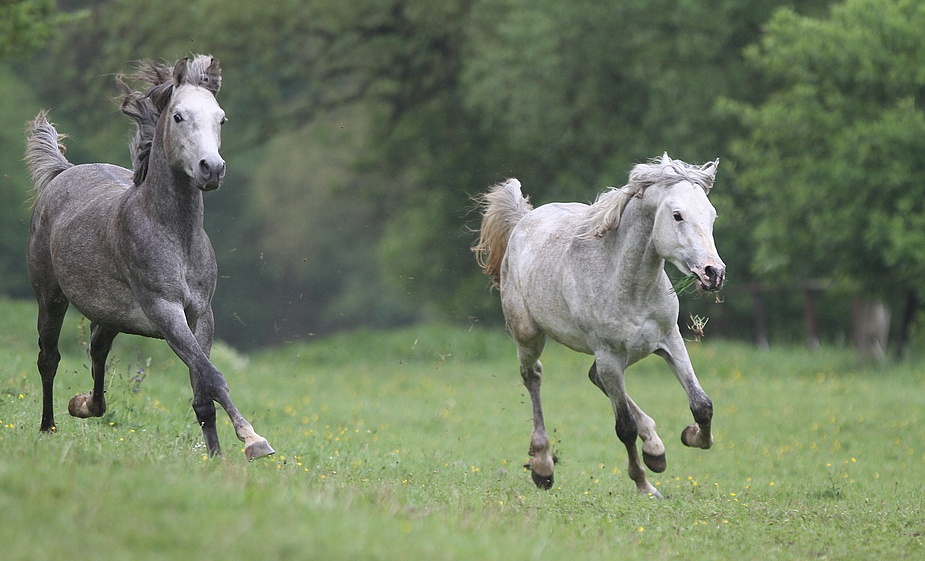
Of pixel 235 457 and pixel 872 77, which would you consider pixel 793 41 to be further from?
pixel 235 457

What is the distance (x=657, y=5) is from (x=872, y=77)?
766 cm

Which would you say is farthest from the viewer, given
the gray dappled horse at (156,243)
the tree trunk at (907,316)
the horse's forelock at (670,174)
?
the tree trunk at (907,316)

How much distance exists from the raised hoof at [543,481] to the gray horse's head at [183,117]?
3.63 metres

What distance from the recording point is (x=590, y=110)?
2938cm

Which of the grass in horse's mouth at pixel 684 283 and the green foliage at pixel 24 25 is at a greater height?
the green foliage at pixel 24 25

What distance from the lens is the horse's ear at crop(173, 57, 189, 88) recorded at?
7391mm

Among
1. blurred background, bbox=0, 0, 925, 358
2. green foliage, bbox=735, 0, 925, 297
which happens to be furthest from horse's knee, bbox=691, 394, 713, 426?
blurred background, bbox=0, 0, 925, 358

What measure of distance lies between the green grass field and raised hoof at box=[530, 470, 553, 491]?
121 mm

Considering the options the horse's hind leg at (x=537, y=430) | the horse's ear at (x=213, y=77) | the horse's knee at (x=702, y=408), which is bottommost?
the horse's hind leg at (x=537, y=430)

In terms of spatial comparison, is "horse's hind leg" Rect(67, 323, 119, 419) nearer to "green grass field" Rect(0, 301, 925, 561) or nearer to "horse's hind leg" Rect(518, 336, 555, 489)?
"green grass field" Rect(0, 301, 925, 561)

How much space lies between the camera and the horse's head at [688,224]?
284 inches

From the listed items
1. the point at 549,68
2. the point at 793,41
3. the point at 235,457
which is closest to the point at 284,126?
the point at 549,68

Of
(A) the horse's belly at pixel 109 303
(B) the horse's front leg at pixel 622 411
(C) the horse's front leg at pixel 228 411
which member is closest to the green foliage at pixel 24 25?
(A) the horse's belly at pixel 109 303

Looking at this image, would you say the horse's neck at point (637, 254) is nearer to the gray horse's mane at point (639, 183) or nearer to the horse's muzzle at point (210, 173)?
the gray horse's mane at point (639, 183)
